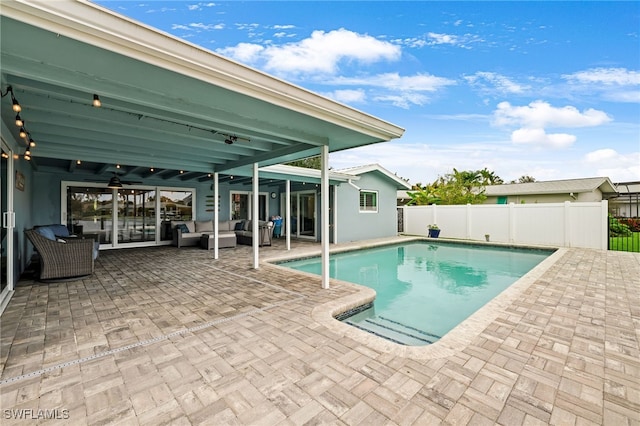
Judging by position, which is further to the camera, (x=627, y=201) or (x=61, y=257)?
(x=627, y=201)

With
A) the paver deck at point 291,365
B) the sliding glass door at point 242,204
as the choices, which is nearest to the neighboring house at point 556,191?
the sliding glass door at point 242,204

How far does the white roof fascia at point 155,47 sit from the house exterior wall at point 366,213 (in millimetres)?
8768

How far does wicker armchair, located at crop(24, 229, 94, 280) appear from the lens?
5211mm

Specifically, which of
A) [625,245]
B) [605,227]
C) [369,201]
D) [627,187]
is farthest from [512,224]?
[627,187]

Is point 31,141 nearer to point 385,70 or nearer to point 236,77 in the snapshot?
point 236,77

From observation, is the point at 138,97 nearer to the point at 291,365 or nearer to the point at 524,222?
the point at 291,365

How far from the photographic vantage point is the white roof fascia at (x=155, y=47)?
1795mm

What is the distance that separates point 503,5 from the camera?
8961 mm

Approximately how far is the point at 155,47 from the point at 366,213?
11832 millimetres

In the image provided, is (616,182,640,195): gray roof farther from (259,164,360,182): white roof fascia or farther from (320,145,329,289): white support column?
(320,145,329,289): white support column

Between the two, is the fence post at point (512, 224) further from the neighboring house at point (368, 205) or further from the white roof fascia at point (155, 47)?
the white roof fascia at point (155, 47)

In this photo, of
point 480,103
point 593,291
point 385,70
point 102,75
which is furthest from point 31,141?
point 480,103

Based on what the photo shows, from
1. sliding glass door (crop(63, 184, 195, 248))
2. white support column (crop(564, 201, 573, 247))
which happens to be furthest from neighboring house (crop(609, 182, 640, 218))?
sliding glass door (crop(63, 184, 195, 248))

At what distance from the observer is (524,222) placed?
11.8m
